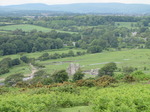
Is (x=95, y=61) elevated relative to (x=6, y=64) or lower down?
lower down

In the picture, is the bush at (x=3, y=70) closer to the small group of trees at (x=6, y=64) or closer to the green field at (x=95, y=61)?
the small group of trees at (x=6, y=64)

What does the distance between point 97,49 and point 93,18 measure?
7621 centimetres

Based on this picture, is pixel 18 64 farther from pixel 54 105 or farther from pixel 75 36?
pixel 54 105

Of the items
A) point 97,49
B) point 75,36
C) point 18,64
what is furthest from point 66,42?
point 18,64

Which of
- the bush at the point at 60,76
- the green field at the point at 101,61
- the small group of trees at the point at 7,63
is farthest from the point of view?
the small group of trees at the point at 7,63

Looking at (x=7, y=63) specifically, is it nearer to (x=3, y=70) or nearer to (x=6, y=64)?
(x=6, y=64)

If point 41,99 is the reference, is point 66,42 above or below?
below

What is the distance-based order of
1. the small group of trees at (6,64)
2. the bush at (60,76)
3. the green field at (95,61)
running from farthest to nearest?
the small group of trees at (6,64)
the green field at (95,61)
the bush at (60,76)

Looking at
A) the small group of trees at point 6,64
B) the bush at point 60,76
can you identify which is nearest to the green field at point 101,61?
the small group of trees at point 6,64

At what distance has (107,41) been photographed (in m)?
101

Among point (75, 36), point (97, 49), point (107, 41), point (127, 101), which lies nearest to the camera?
point (127, 101)

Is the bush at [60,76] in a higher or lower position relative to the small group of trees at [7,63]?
higher

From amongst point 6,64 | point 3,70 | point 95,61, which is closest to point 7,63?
point 6,64

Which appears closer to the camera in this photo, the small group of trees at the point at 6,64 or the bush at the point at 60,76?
the bush at the point at 60,76
